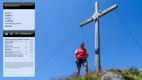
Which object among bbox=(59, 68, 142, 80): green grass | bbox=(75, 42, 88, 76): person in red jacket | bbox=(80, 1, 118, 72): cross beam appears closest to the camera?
bbox=(59, 68, 142, 80): green grass

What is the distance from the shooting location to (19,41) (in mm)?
14750

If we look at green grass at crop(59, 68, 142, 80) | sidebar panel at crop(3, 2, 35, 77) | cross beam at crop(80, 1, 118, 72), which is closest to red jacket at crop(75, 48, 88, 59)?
cross beam at crop(80, 1, 118, 72)

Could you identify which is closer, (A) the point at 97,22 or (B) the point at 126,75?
(B) the point at 126,75

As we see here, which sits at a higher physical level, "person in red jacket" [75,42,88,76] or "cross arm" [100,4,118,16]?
"cross arm" [100,4,118,16]

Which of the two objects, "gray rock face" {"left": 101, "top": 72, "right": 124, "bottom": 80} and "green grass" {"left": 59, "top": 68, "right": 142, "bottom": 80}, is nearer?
"gray rock face" {"left": 101, "top": 72, "right": 124, "bottom": 80}

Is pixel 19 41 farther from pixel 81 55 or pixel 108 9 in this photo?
pixel 108 9

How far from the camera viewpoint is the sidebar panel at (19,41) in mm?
14664

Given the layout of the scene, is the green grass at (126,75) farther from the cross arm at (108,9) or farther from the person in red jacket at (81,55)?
the cross arm at (108,9)

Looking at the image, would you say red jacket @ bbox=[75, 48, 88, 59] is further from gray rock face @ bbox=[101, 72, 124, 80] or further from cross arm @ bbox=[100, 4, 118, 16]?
cross arm @ bbox=[100, 4, 118, 16]

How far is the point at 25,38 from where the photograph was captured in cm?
1480

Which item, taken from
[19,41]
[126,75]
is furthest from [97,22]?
[19,41]

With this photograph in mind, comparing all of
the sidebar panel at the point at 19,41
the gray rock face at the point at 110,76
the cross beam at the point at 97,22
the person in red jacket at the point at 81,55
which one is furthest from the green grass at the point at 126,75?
the sidebar panel at the point at 19,41

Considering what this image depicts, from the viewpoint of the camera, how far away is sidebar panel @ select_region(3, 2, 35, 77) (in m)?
14.7

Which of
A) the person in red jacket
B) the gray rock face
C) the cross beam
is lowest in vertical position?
the gray rock face
